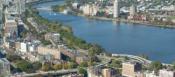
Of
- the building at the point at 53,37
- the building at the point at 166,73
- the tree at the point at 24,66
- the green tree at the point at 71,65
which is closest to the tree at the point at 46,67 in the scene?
the tree at the point at 24,66

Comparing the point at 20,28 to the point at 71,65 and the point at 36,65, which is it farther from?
the point at 71,65

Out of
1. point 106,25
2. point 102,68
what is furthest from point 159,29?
point 102,68

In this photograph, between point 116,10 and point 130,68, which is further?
point 116,10

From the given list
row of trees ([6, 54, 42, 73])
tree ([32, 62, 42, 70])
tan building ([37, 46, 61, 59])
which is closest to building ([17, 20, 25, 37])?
tan building ([37, 46, 61, 59])

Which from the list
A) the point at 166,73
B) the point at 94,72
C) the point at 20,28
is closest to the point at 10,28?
the point at 20,28

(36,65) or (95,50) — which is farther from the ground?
(95,50)

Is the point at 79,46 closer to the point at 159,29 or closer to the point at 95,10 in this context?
the point at 159,29

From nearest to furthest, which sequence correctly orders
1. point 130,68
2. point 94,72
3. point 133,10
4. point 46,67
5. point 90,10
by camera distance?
point 94,72 < point 130,68 < point 46,67 < point 133,10 < point 90,10
